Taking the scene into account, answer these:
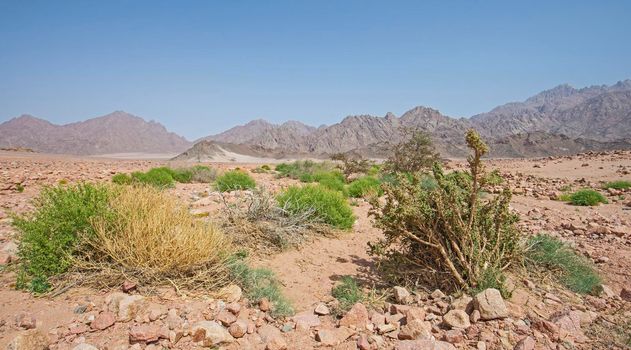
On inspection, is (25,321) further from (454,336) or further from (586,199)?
(586,199)

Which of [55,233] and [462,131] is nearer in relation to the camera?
[55,233]

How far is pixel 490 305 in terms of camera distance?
3.32 m

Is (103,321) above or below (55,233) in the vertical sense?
below

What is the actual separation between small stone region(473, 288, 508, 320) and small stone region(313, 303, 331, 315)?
136 centimetres

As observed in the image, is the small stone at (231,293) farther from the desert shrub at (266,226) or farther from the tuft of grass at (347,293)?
the desert shrub at (266,226)

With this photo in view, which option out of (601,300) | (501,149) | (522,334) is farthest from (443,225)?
(501,149)

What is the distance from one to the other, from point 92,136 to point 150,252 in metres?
106

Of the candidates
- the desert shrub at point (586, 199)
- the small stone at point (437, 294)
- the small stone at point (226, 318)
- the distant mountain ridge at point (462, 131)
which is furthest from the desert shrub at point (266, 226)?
the distant mountain ridge at point (462, 131)

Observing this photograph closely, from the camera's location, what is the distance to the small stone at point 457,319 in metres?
3.29

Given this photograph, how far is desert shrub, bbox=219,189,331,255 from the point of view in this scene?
548 cm

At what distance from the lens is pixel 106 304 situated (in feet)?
11.1

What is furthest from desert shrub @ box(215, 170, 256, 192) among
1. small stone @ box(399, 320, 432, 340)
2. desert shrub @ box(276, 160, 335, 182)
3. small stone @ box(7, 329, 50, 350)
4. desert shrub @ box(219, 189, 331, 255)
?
small stone @ box(399, 320, 432, 340)

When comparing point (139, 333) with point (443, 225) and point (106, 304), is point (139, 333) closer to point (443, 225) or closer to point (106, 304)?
point (106, 304)

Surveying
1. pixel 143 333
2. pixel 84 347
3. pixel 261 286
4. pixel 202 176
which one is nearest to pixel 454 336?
pixel 261 286
